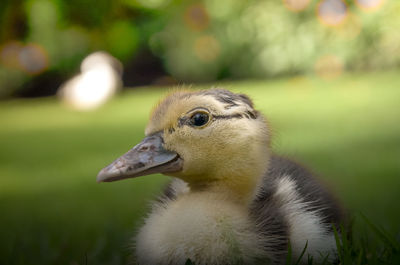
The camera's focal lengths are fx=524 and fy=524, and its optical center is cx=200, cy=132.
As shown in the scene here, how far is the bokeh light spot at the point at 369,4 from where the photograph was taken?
713cm

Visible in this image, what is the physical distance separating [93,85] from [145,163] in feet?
16.3

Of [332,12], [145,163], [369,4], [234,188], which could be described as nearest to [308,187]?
[234,188]

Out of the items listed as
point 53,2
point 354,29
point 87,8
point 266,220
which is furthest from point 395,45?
point 266,220

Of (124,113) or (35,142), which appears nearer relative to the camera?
(35,142)

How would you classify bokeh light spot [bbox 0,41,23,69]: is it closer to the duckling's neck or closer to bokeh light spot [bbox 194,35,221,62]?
bokeh light spot [bbox 194,35,221,62]

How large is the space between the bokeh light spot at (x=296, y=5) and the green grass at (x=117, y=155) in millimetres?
1111

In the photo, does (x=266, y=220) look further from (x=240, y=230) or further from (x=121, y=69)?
(x=121, y=69)

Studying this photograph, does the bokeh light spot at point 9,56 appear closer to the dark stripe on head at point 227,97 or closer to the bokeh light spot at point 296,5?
the bokeh light spot at point 296,5

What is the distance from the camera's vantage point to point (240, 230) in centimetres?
148

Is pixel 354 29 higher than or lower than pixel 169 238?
→ higher

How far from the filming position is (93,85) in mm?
6258

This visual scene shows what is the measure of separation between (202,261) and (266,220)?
22cm

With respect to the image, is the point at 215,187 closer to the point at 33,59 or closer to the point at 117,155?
the point at 117,155

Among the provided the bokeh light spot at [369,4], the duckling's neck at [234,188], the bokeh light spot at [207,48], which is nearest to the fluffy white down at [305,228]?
the duckling's neck at [234,188]
